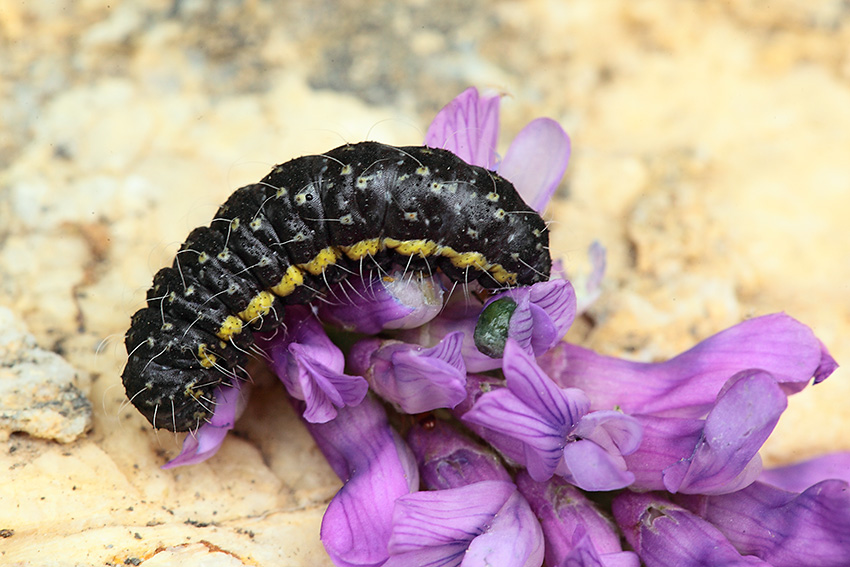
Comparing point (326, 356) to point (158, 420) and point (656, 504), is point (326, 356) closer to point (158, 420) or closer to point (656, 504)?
point (158, 420)

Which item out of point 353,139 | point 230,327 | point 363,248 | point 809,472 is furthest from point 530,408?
point 353,139

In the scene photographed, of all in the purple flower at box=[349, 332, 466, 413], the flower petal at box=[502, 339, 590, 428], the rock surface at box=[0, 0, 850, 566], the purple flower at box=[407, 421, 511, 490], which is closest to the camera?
the flower petal at box=[502, 339, 590, 428]

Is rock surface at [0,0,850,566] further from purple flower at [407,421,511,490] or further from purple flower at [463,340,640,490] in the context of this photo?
purple flower at [463,340,640,490]

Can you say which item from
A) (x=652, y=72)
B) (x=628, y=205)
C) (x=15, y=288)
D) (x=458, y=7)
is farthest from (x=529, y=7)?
(x=15, y=288)

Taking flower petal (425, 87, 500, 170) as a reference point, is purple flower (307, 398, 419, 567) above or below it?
below

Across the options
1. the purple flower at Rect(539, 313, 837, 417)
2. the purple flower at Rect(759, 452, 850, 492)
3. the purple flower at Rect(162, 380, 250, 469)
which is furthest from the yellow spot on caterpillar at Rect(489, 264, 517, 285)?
the purple flower at Rect(759, 452, 850, 492)

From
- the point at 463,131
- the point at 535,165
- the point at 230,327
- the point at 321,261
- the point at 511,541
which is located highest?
the point at 463,131

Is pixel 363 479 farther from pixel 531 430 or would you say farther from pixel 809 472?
pixel 809 472
